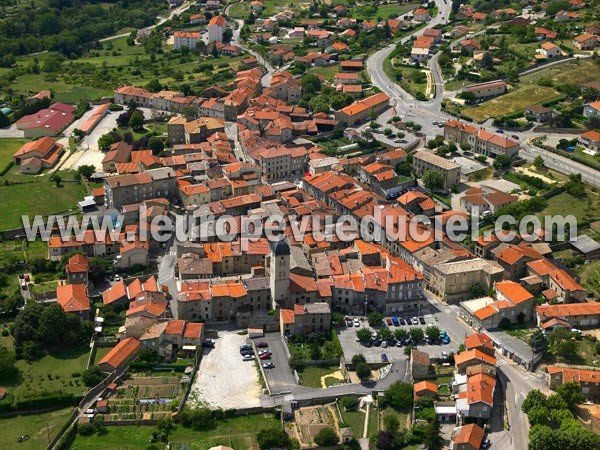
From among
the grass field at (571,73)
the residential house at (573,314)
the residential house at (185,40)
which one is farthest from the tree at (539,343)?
the residential house at (185,40)

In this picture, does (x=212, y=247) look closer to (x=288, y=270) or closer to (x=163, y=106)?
(x=288, y=270)

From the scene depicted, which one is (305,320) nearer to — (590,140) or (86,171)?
(86,171)

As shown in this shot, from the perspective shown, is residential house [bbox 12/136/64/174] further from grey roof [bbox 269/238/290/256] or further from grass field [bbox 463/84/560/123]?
grass field [bbox 463/84/560/123]

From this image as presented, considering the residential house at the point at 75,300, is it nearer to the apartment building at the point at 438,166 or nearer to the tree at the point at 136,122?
the tree at the point at 136,122

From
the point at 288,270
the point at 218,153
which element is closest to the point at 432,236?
the point at 288,270

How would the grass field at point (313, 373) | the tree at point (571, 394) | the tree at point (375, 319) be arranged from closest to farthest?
1. the tree at point (571, 394)
2. the grass field at point (313, 373)
3. the tree at point (375, 319)

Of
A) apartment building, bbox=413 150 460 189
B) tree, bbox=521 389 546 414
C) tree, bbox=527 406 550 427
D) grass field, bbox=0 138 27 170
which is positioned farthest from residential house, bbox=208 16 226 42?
tree, bbox=527 406 550 427
